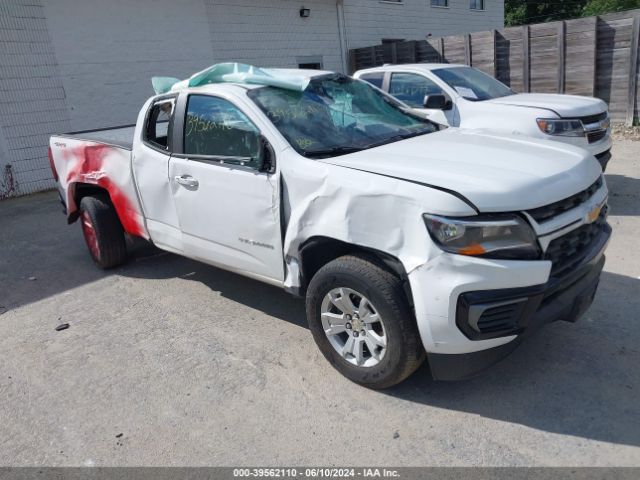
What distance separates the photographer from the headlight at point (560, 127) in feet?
20.3

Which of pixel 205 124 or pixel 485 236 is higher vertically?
pixel 205 124

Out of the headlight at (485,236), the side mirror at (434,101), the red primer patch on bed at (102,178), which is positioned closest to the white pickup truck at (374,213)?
the headlight at (485,236)

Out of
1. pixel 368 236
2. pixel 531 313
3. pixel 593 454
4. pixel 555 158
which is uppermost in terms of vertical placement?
pixel 555 158

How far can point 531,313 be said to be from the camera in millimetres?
2645

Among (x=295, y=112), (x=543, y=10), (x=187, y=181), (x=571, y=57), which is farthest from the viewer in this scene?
(x=543, y=10)

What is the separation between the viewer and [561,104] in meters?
6.48

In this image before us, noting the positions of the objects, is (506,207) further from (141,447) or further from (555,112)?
(555,112)

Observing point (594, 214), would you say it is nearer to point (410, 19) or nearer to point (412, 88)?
point (412, 88)

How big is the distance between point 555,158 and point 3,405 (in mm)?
3793

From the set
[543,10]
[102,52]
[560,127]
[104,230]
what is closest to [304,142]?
[104,230]

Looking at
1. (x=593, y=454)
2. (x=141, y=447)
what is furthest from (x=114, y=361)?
(x=593, y=454)

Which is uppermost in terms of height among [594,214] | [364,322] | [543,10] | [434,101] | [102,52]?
[543,10]

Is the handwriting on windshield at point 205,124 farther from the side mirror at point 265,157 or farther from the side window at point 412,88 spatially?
the side window at point 412,88

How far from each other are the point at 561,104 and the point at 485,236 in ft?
15.6
